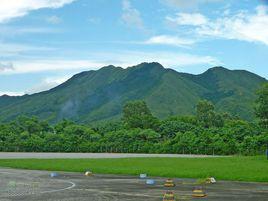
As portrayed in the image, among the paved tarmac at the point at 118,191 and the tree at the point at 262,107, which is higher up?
the tree at the point at 262,107

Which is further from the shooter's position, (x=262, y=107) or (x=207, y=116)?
(x=207, y=116)

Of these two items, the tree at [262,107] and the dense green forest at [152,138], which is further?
the dense green forest at [152,138]

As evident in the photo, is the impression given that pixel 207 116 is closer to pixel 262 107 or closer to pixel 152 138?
pixel 152 138

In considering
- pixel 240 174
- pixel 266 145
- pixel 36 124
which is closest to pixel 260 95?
pixel 266 145

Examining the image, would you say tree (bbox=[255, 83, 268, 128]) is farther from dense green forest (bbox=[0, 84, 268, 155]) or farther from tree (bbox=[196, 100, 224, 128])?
tree (bbox=[196, 100, 224, 128])

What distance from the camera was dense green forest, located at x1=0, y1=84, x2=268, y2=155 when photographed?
77.5 meters

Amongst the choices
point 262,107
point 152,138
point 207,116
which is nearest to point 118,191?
point 262,107

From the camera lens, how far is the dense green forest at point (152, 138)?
77500 mm

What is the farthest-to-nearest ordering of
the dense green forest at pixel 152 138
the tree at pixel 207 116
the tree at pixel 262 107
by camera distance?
the tree at pixel 207 116, the dense green forest at pixel 152 138, the tree at pixel 262 107

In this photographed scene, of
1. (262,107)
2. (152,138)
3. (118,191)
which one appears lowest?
(118,191)

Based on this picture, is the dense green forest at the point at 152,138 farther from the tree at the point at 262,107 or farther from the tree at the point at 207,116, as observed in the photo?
the tree at the point at 207,116

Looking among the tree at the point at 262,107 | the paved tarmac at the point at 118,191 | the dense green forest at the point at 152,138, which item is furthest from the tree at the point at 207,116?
the paved tarmac at the point at 118,191

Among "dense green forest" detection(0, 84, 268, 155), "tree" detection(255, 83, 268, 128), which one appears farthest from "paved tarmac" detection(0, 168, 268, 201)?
"dense green forest" detection(0, 84, 268, 155)

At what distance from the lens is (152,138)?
3794 inches
